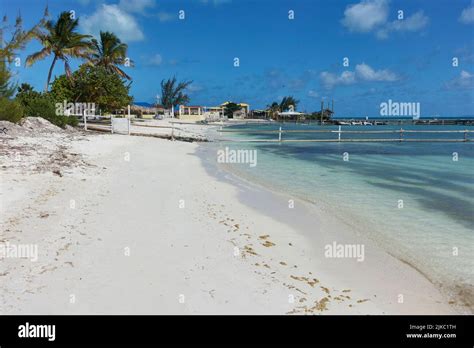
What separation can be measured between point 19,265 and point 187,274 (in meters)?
1.66

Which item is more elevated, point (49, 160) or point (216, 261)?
point (49, 160)

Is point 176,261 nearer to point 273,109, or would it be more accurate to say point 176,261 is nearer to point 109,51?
point 109,51

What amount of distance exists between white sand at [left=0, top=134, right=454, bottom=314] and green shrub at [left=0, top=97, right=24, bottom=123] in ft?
29.9

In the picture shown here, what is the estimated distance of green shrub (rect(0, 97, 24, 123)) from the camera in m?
14.9

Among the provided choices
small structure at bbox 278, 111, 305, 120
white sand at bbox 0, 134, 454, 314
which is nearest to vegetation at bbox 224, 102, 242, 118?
small structure at bbox 278, 111, 305, 120

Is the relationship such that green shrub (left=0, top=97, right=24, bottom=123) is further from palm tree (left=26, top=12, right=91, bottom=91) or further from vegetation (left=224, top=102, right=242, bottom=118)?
vegetation (left=224, top=102, right=242, bottom=118)

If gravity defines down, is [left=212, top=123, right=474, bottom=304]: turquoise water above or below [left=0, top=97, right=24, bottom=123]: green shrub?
below

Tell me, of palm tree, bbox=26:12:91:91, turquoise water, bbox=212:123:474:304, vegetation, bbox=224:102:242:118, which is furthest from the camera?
vegetation, bbox=224:102:242:118

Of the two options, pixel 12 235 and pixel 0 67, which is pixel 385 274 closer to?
pixel 12 235
